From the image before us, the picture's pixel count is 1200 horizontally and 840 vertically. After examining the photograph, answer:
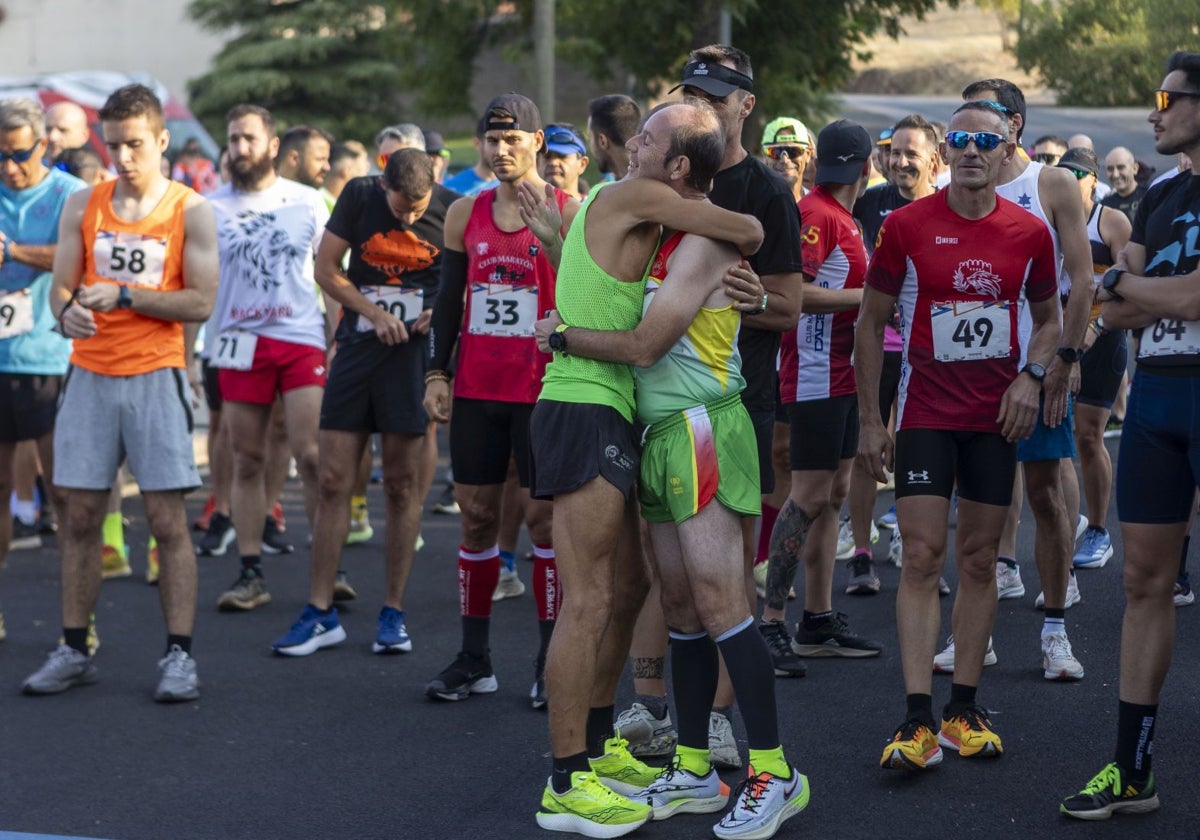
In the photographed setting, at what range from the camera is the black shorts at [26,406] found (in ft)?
26.3

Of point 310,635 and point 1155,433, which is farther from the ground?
point 1155,433

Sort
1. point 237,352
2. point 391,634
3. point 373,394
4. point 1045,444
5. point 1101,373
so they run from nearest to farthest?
point 1045,444 < point 391,634 < point 373,394 < point 1101,373 < point 237,352

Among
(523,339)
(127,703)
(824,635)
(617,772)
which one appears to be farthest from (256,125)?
(617,772)

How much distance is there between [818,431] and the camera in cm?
680

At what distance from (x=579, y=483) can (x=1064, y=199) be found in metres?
2.38

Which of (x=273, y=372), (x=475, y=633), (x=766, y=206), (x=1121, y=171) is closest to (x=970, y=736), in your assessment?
(x=766, y=206)

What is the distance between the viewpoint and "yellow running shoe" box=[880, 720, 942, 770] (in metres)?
5.15

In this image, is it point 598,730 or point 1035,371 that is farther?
point 1035,371

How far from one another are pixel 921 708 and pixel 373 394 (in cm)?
314

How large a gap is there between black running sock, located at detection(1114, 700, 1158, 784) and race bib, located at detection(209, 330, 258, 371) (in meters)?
4.93

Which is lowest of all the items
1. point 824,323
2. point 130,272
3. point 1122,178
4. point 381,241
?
point 824,323

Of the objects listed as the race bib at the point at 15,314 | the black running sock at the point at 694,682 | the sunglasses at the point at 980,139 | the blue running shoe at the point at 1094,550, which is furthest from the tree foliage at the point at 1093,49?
the black running sock at the point at 694,682

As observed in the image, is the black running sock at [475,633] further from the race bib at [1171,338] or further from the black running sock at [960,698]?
the race bib at [1171,338]

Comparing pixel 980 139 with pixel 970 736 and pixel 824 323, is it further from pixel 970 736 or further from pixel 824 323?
pixel 970 736
